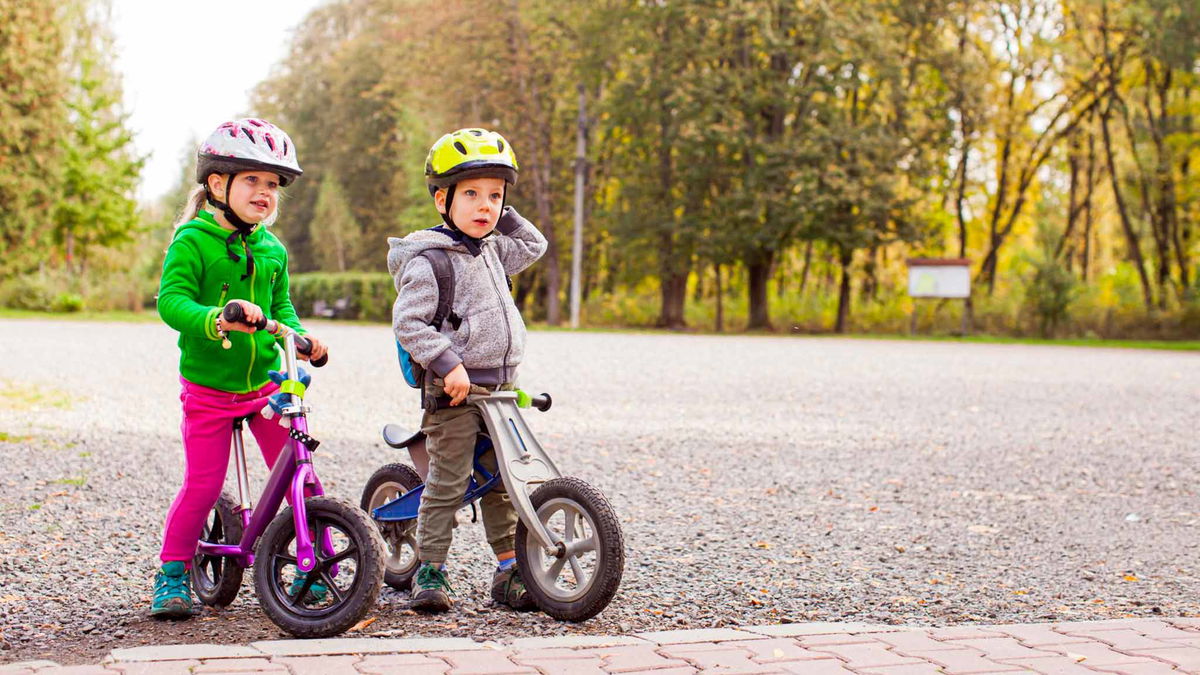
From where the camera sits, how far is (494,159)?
411 centimetres

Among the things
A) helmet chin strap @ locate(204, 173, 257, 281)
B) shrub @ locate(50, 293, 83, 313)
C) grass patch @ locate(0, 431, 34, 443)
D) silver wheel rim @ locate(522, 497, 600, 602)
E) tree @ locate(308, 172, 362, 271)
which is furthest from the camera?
tree @ locate(308, 172, 362, 271)

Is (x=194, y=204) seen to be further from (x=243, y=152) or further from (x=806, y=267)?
(x=806, y=267)

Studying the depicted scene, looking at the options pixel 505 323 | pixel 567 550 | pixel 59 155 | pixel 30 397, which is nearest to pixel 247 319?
pixel 505 323

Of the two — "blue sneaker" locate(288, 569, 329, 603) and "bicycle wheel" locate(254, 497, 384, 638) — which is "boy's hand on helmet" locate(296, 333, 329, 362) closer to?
"bicycle wheel" locate(254, 497, 384, 638)

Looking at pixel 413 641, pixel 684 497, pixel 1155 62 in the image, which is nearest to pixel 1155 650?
pixel 413 641

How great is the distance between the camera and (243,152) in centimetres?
393

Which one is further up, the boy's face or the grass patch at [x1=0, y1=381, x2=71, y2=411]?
the boy's face

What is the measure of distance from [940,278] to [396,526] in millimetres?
27058

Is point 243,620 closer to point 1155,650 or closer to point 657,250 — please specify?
point 1155,650

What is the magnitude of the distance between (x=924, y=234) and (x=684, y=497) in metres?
27.8

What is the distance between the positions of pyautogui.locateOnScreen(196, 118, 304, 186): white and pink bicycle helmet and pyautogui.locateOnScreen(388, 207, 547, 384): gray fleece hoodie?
44cm

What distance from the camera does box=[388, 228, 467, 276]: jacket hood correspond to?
4.16m

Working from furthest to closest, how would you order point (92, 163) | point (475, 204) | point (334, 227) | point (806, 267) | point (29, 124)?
point (334, 227), point (92, 163), point (806, 267), point (29, 124), point (475, 204)

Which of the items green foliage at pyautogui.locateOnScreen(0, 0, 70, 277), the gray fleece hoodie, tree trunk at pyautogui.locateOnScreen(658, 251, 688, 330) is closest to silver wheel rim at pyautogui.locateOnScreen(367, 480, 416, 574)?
the gray fleece hoodie
